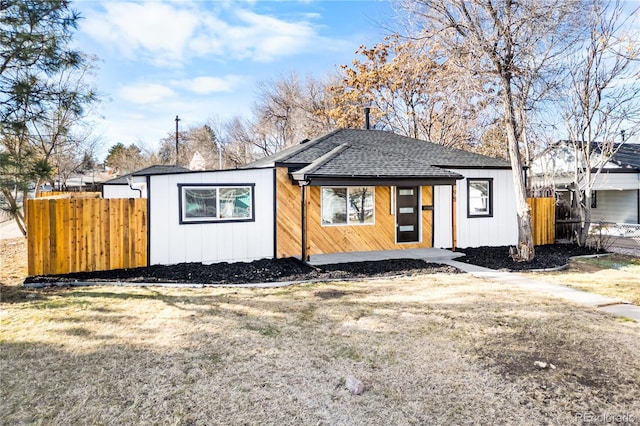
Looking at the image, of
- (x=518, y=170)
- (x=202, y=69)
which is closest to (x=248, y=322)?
(x=518, y=170)

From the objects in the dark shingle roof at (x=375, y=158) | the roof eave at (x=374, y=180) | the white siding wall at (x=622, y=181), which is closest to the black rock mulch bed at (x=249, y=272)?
the roof eave at (x=374, y=180)

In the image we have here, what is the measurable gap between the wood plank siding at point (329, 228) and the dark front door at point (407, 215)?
156mm

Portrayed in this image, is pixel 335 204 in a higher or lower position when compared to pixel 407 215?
higher

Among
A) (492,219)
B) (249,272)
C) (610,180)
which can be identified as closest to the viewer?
(249,272)

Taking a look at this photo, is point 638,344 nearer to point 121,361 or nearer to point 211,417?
point 211,417

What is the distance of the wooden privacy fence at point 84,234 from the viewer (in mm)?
8164

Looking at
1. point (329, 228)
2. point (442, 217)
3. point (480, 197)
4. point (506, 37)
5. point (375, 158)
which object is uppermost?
point (506, 37)

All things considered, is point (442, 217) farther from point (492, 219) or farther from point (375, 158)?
point (375, 158)

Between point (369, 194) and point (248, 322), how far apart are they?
6843mm

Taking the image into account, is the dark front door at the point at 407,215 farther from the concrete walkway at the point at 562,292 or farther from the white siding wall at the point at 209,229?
the white siding wall at the point at 209,229

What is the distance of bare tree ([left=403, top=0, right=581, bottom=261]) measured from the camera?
375 inches

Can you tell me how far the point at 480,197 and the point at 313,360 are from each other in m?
9.80

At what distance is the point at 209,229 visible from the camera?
956 centimetres

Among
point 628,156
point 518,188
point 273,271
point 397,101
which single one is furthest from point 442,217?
point 628,156
